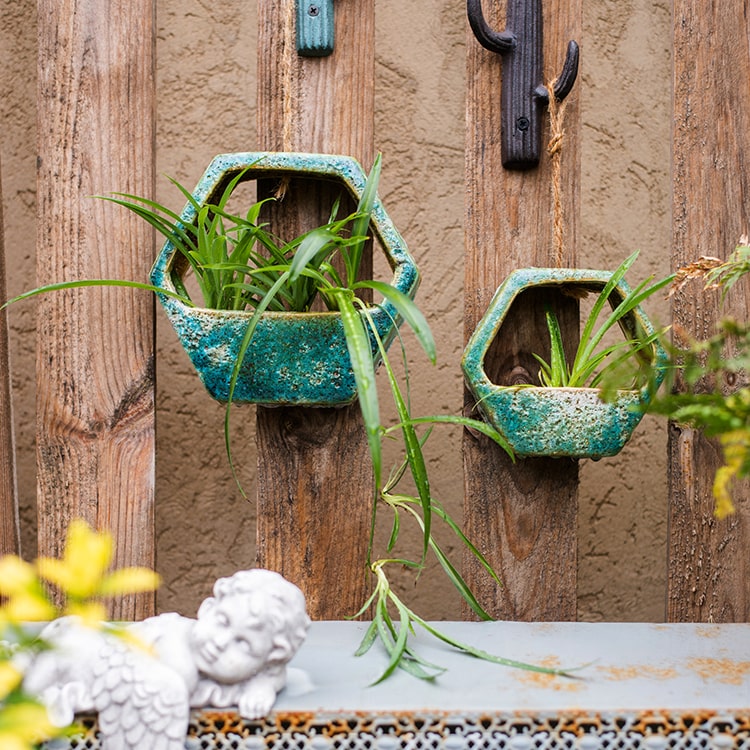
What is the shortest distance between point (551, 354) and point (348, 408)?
239 millimetres

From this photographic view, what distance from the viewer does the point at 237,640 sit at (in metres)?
0.66

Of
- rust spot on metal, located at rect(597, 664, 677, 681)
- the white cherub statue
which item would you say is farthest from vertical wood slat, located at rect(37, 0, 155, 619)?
rust spot on metal, located at rect(597, 664, 677, 681)

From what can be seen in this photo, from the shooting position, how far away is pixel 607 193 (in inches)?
54.0

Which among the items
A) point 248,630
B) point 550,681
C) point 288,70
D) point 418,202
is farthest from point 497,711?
point 418,202

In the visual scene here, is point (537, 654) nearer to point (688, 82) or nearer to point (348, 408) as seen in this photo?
point (348, 408)

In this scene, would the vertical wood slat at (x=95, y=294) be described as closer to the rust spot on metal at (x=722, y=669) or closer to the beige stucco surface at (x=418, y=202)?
the beige stucco surface at (x=418, y=202)

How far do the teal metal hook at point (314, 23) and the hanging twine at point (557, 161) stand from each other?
26 centimetres

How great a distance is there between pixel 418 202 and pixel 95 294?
58cm

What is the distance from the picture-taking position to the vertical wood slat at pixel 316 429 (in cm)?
96

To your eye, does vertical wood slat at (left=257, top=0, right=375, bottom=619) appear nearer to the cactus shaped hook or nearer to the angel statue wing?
the cactus shaped hook

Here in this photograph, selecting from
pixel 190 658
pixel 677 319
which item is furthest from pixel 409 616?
pixel 677 319

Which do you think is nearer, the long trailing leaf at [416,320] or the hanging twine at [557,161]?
the long trailing leaf at [416,320]

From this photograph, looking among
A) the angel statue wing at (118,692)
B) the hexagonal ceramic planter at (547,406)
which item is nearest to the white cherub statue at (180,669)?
the angel statue wing at (118,692)

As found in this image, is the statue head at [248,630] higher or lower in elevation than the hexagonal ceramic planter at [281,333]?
lower
